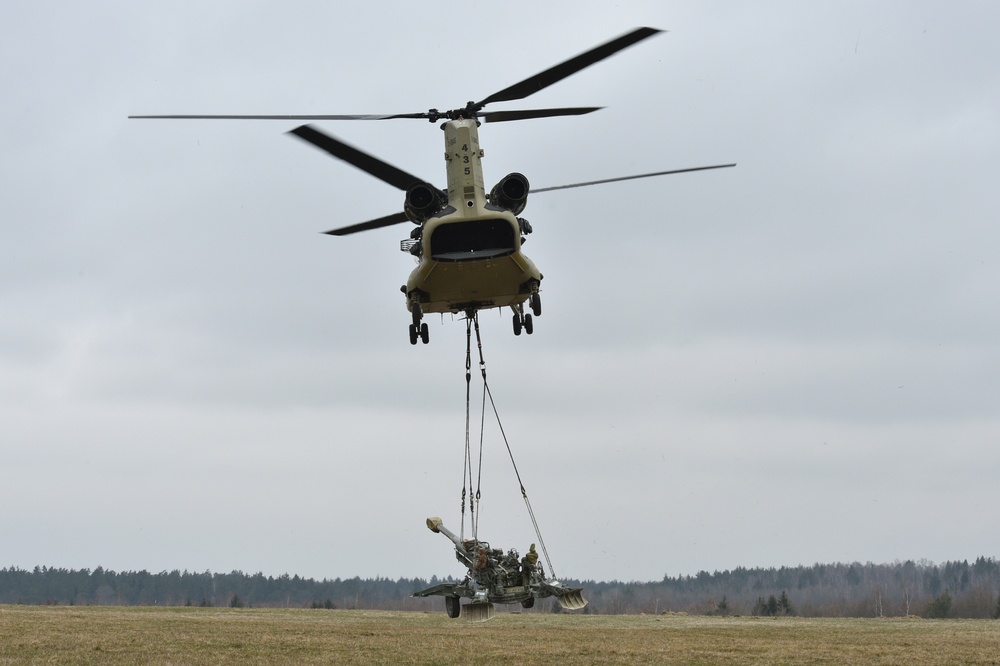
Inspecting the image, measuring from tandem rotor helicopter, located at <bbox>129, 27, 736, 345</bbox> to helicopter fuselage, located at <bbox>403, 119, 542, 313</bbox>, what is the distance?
2cm

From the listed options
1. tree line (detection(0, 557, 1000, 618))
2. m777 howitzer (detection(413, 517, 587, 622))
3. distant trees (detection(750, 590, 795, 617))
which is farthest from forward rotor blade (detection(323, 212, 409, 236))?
tree line (detection(0, 557, 1000, 618))

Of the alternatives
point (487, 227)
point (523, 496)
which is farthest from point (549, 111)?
point (523, 496)

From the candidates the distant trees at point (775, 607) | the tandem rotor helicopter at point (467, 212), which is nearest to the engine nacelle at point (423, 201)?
the tandem rotor helicopter at point (467, 212)

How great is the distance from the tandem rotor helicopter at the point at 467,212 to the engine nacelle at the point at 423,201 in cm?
2

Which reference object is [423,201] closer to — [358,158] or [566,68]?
[358,158]

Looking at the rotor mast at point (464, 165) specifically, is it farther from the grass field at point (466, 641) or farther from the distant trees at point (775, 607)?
the distant trees at point (775, 607)

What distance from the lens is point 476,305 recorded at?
84.2 ft

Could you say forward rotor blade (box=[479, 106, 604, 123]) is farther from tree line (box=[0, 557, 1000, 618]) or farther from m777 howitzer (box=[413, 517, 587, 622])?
tree line (box=[0, 557, 1000, 618])

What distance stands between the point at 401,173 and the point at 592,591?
14448cm

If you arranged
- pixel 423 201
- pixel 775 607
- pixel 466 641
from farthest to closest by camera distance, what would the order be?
pixel 775 607 → pixel 466 641 → pixel 423 201

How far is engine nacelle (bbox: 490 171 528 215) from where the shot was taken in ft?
78.3

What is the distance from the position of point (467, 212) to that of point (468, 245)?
0.67m

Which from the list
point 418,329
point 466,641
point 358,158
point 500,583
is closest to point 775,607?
point 466,641

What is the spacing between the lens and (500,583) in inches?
1072
